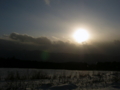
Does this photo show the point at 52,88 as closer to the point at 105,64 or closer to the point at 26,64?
the point at 105,64

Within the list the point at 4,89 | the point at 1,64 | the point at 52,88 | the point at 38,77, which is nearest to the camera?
the point at 4,89

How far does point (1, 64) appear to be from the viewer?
Result: 54.8 metres

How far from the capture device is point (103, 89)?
7.59 metres

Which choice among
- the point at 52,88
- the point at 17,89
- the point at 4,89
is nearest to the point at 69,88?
the point at 52,88

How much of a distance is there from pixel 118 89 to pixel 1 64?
53.8 meters

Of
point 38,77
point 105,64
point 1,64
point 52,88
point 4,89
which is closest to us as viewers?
point 4,89

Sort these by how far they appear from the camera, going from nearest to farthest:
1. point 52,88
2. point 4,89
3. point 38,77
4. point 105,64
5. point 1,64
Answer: point 4,89 → point 52,88 → point 38,77 → point 105,64 → point 1,64

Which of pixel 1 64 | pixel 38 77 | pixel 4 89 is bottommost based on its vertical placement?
pixel 4 89

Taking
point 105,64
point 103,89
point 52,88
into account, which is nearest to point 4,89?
point 52,88

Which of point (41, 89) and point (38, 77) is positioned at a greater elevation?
point (38, 77)

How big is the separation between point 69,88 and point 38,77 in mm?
5718

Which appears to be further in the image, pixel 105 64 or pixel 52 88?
pixel 105 64

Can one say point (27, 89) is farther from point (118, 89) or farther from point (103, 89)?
point (118, 89)

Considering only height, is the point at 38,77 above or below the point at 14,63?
below
